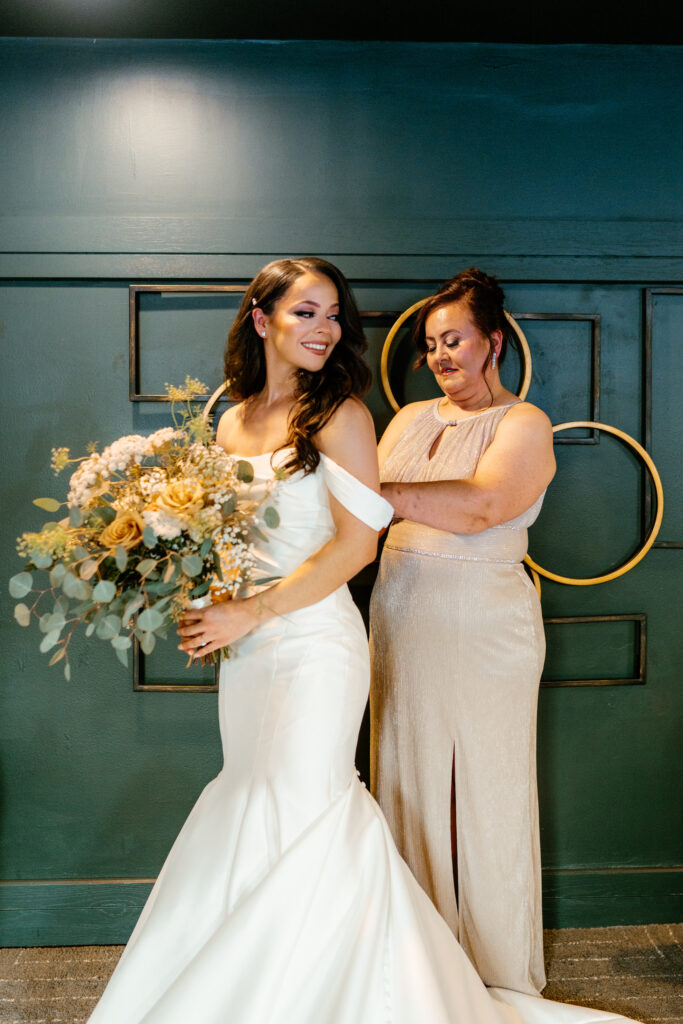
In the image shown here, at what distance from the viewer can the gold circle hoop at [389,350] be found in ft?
8.77

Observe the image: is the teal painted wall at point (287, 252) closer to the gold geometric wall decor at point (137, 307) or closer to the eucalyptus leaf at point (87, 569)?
the gold geometric wall decor at point (137, 307)

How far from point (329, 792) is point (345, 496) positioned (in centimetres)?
74

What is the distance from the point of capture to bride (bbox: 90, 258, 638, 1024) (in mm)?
1729

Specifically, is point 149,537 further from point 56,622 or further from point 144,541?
point 56,622

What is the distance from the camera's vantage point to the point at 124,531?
5.60 ft

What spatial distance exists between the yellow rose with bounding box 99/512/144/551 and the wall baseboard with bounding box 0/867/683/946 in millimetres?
1675

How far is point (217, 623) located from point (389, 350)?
51.7 inches

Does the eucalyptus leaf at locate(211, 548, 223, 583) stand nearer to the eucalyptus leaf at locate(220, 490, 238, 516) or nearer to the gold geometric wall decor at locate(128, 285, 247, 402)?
the eucalyptus leaf at locate(220, 490, 238, 516)

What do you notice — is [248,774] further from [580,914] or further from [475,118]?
[475,118]

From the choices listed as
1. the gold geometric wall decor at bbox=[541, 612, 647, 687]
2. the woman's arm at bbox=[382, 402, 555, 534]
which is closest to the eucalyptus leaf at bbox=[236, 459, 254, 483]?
the woman's arm at bbox=[382, 402, 555, 534]

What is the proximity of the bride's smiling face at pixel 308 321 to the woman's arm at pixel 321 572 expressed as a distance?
20 centimetres

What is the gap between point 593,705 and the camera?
2848 millimetres

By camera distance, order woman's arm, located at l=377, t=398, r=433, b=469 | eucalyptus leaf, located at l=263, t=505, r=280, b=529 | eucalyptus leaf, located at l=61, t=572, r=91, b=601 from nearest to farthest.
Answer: eucalyptus leaf, located at l=61, t=572, r=91, b=601 → eucalyptus leaf, located at l=263, t=505, r=280, b=529 → woman's arm, located at l=377, t=398, r=433, b=469

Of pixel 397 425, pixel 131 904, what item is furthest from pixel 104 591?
pixel 131 904
